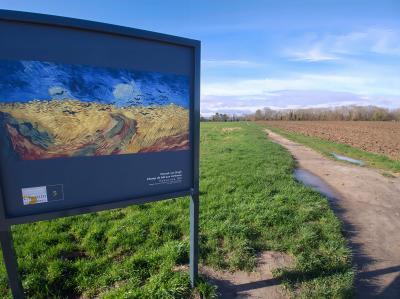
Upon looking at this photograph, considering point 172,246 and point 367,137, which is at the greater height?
point 172,246

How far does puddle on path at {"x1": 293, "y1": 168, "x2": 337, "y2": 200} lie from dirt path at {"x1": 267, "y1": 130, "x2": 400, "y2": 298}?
18cm

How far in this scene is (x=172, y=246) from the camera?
14.6 ft

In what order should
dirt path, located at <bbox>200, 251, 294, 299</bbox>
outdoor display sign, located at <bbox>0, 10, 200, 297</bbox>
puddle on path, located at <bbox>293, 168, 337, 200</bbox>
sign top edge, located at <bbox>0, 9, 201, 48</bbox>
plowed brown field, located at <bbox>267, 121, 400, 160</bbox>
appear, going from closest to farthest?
sign top edge, located at <bbox>0, 9, 201, 48</bbox>, outdoor display sign, located at <bbox>0, 10, 200, 297</bbox>, dirt path, located at <bbox>200, 251, 294, 299</bbox>, puddle on path, located at <bbox>293, 168, 337, 200</bbox>, plowed brown field, located at <bbox>267, 121, 400, 160</bbox>

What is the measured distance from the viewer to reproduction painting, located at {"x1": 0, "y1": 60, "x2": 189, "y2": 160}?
2.59m

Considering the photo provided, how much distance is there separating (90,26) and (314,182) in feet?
28.2

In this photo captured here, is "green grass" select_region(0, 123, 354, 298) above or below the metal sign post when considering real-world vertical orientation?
below

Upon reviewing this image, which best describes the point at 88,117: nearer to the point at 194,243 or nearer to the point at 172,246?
the point at 194,243

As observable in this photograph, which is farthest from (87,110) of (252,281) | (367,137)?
(367,137)

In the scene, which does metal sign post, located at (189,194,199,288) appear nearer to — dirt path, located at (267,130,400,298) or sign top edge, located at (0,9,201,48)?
sign top edge, located at (0,9,201,48)

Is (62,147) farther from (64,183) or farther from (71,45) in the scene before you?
(71,45)

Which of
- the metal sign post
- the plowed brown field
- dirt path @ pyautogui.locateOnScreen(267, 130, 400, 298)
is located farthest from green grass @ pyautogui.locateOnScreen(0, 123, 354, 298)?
the plowed brown field

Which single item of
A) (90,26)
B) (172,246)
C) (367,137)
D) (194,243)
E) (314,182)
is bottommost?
(367,137)

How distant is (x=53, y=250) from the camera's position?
430 centimetres

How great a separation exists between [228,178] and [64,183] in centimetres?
630
